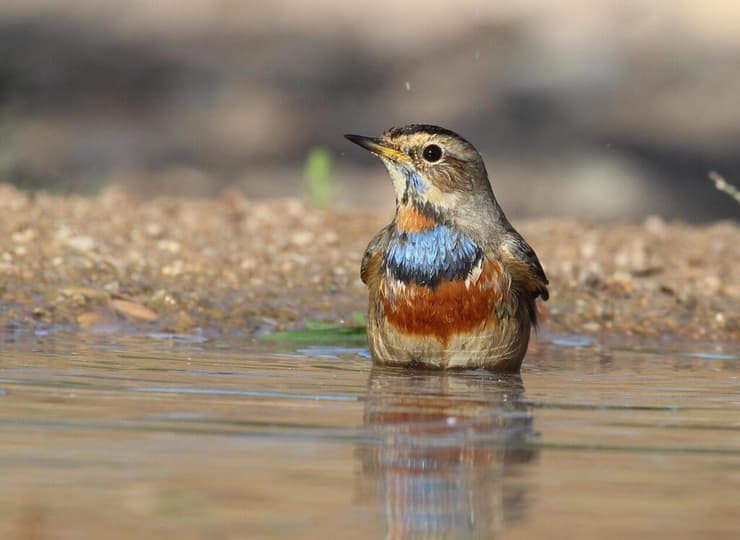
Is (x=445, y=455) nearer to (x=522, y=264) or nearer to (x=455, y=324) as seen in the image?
(x=455, y=324)

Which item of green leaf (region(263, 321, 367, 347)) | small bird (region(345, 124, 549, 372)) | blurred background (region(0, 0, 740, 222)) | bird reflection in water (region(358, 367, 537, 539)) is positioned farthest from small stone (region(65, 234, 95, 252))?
blurred background (region(0, 0, 740, 222))

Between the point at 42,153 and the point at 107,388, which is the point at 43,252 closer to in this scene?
the point at 107,388

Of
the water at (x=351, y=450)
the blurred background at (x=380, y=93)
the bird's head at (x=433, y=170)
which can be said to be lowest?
the water at (x=351, y=450)

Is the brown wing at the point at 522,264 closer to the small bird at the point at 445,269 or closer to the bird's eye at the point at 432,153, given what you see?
the small bird at the point at 445,269

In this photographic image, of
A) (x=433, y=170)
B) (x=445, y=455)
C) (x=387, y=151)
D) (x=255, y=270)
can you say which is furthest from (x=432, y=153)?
(x=445, y=455)

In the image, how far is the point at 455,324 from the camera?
602 centimetres

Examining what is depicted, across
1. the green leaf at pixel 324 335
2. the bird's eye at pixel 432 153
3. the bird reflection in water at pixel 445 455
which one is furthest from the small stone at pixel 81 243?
the bird reflection in water at pixel 445 455

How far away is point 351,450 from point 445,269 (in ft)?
7.34

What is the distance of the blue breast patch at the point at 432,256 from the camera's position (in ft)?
20.0

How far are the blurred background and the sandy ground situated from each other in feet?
11.0

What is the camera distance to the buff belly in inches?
238

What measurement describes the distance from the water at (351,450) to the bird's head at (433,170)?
767 millimetres

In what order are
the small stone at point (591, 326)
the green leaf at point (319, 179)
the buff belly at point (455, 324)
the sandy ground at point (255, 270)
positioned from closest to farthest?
the buff belly at point (455, 324)
the sandy ground at point (255, 270)
the small stone at point (591, 326)
the green leaf at point (319, 179)

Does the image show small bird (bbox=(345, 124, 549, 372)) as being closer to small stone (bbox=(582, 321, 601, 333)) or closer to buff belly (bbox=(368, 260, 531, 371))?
buff belly (bbox=(368, 260, 531, 371))
